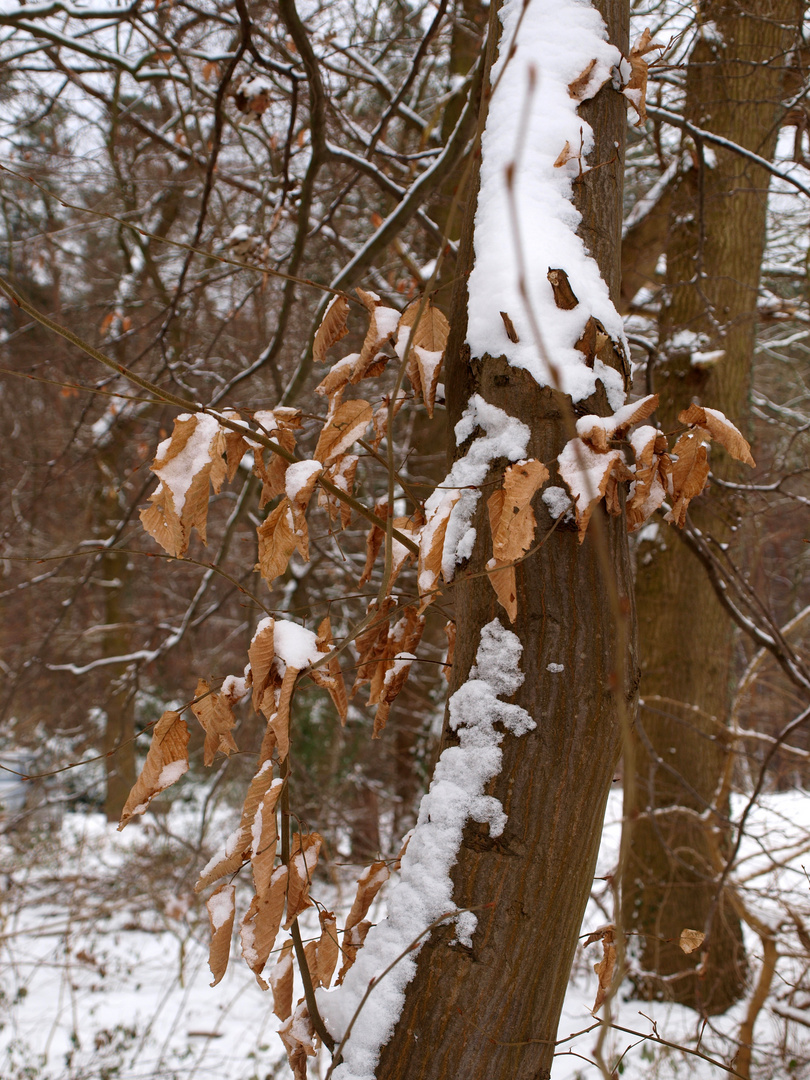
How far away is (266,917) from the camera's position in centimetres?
86

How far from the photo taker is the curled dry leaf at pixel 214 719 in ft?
3.18

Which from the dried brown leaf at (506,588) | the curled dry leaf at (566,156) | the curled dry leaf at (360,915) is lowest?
the curled dry leaf at (360,915)

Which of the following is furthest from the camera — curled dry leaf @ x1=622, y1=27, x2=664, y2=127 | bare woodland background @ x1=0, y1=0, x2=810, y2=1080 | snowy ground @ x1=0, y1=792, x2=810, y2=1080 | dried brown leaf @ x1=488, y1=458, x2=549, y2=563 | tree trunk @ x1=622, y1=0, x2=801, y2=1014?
tree trunk @ x1=622, y1=0, x2=801, y2=1014

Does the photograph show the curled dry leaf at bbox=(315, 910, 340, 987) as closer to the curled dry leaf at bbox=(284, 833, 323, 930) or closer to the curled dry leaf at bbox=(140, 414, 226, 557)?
the curled dry leaf at bbox=(284, 833, 323, 930)

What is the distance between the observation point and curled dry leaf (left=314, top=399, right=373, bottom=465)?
0.92 m

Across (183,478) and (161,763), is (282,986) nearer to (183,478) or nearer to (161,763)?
(161,763)

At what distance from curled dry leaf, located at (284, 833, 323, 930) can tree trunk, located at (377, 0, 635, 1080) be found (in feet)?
0.64

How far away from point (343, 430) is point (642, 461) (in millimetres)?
394

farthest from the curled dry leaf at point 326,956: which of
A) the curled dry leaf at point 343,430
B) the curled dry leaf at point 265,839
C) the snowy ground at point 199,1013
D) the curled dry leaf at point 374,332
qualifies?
the snowy ground at point 199,1013

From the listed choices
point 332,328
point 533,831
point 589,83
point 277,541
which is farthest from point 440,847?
point 589,83

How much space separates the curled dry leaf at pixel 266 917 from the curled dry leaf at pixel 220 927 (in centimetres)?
3

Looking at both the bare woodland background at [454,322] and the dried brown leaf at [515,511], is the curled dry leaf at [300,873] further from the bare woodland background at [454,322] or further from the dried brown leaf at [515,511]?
the dried brown leaf at [515,511]

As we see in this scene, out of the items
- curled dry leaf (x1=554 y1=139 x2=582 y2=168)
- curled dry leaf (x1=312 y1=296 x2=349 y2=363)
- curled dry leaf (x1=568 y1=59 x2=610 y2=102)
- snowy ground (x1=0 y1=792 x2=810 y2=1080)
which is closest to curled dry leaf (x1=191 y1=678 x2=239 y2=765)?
curled dry leaf (x1=312 y1=296 x2=349 y2=363)

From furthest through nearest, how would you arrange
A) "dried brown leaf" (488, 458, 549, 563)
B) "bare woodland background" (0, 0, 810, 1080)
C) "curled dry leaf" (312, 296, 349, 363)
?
"bare woodland background" (0, 0, 810, 1080), "curled dry leaf" (312, 296, 349, 363), "dried brown leaf" (488, 458, 549, 563)
